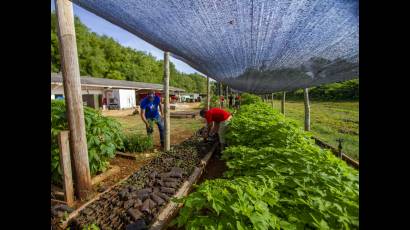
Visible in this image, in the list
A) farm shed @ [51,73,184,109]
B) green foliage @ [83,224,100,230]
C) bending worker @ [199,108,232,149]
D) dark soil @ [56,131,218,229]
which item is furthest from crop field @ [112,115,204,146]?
farm shed @ [51,73,184,109]

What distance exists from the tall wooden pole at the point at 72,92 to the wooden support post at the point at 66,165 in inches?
6.0

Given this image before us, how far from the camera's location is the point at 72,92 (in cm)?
364

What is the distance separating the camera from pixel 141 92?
31.0 metres

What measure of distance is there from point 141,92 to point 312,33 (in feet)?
99.6

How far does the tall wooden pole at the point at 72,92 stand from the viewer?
11.4 feet

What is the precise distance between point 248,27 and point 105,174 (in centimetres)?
412

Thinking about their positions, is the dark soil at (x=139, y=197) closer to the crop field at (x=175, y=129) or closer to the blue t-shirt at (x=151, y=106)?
the blue t-shirt at (x=151, y=106)

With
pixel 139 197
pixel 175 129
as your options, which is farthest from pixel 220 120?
pixel 175 129

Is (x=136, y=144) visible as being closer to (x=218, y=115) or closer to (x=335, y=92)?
(x=218, y=115)

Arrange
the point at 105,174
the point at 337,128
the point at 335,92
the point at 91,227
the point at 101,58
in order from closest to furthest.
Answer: the point at 91,227 → the point at 105,174 → the point at 337,128 → the point at 101,58 → the point at 335,92
